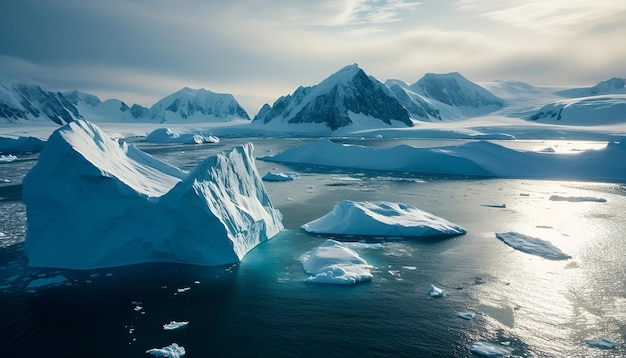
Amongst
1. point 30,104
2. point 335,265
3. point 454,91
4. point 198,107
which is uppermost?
Result: point 454,91

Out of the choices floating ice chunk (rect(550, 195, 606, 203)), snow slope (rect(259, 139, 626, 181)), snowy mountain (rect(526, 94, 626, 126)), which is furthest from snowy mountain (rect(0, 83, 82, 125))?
snowy mountain (rect(526, 94, 626, 126))

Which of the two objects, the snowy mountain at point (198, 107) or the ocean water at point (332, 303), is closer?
the ocean water at point (332, 303)

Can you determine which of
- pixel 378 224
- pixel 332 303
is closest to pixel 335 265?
pixel 332 303

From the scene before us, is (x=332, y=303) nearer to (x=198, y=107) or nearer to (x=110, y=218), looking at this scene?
(x=110, y=218)

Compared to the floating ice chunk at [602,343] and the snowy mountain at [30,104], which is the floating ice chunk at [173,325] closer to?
the floating ice chunk at [602,343]

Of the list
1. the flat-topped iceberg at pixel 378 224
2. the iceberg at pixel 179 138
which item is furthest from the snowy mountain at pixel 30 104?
the flat-topped iceberg at pixel 378 224

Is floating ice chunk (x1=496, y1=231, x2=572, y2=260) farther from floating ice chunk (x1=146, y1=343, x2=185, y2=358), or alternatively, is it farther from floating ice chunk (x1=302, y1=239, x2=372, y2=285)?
floating ice chunk (x1=146, y1=343, x2=185, y2=358)
